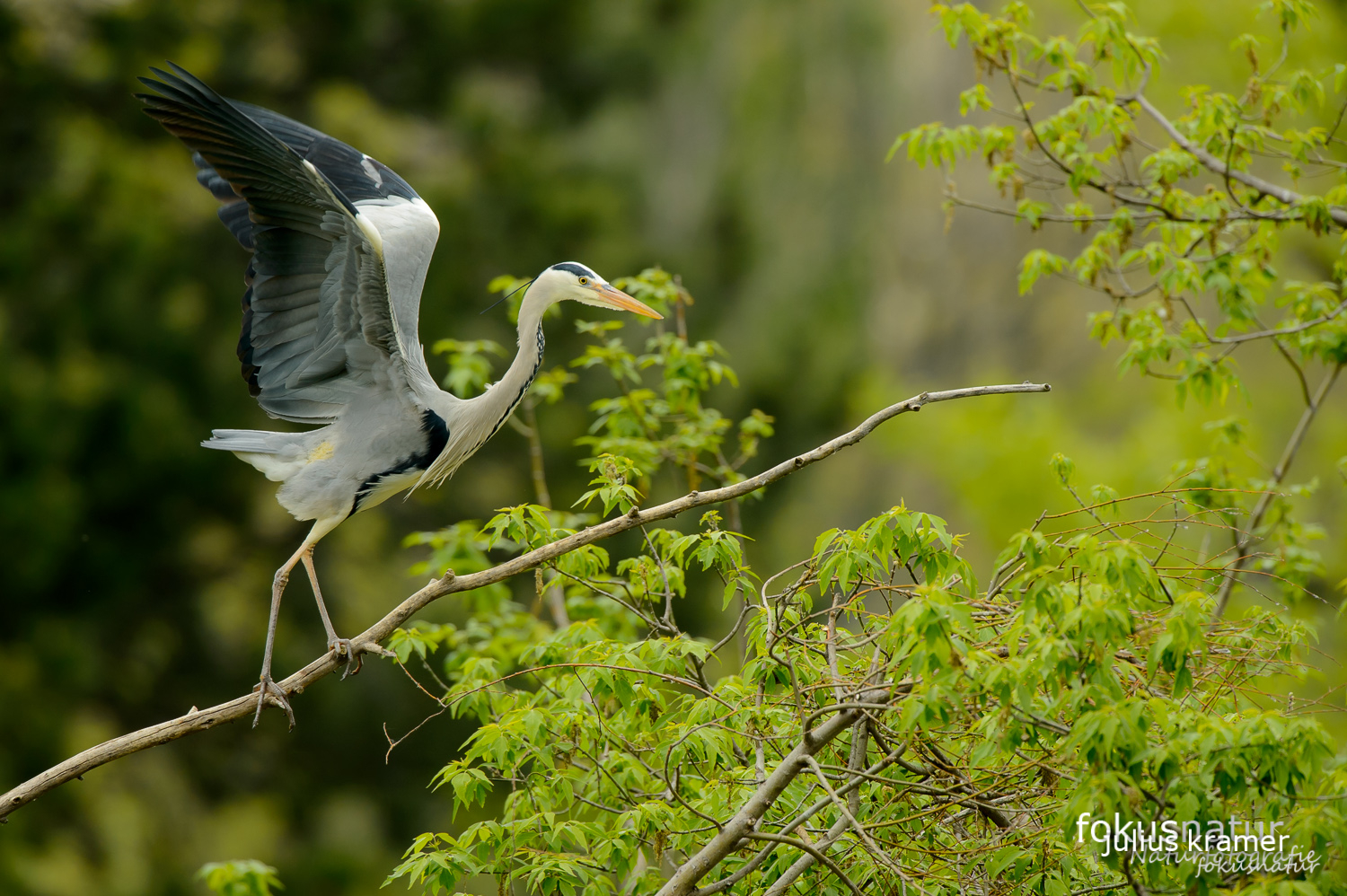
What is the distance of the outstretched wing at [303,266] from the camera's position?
3.60m

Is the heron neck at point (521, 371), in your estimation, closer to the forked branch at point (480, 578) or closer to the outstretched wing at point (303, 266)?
the outstretched wing at point (303, 266)

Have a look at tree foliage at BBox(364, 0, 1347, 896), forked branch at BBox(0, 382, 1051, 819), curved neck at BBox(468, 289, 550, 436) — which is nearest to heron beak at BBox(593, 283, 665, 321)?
curved neck at BBox(468, 289, 550, 436)

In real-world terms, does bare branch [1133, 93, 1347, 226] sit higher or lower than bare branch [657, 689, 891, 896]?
Answer: higher

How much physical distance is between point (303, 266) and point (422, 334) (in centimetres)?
758

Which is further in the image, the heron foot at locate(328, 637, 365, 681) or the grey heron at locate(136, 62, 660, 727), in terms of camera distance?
the grey heron at locate(136, 62, 660, 727)

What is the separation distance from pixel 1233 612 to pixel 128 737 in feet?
14.8

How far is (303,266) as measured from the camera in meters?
3.96

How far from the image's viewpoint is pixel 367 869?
11.5m

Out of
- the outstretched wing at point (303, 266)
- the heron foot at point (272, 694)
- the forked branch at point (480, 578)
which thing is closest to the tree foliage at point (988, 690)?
the forked branch at point (480, 578)

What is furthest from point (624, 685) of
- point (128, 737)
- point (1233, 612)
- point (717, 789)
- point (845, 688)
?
point (1233, 612)

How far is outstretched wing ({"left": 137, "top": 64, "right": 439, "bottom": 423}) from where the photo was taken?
3.60m

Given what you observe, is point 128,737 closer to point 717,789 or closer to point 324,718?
point 717,789

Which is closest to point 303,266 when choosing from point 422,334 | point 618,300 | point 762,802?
point 618,300

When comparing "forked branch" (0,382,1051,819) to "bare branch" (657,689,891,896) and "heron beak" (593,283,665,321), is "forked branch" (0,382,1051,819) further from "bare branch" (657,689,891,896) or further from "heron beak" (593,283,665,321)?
"heron beak" (593,283,665,321)
